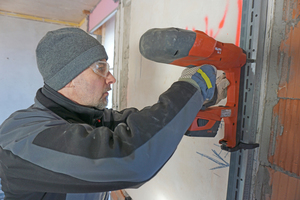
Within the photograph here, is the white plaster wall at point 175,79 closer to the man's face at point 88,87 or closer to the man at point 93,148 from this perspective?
the man at point 93,148

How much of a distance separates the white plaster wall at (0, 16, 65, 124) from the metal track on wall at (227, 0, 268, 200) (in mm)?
4147

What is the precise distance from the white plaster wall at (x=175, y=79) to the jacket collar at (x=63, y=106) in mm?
653

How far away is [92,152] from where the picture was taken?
0.47m

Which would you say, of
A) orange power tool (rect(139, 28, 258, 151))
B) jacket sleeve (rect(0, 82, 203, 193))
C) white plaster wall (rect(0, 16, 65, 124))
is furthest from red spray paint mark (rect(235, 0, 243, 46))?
white plaster wall (rect(0, 16, 65, 124))

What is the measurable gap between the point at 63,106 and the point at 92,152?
1.22ft

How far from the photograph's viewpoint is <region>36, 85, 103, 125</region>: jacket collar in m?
0.72

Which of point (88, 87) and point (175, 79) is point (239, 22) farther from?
point (88, 87)

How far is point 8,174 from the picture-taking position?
1.69ft

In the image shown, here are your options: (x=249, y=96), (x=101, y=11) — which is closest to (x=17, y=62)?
(x=101, y=11)

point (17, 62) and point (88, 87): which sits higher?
point (17, 62)

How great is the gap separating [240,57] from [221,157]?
510 millimetres

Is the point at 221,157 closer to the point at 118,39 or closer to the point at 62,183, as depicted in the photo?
the point at 62,183

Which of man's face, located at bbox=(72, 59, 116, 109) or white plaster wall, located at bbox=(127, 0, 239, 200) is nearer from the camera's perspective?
man's face, located at bbox=(72, 59, 116, 109)

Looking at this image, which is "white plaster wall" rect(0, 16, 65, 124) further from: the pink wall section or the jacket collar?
the jacket collar
